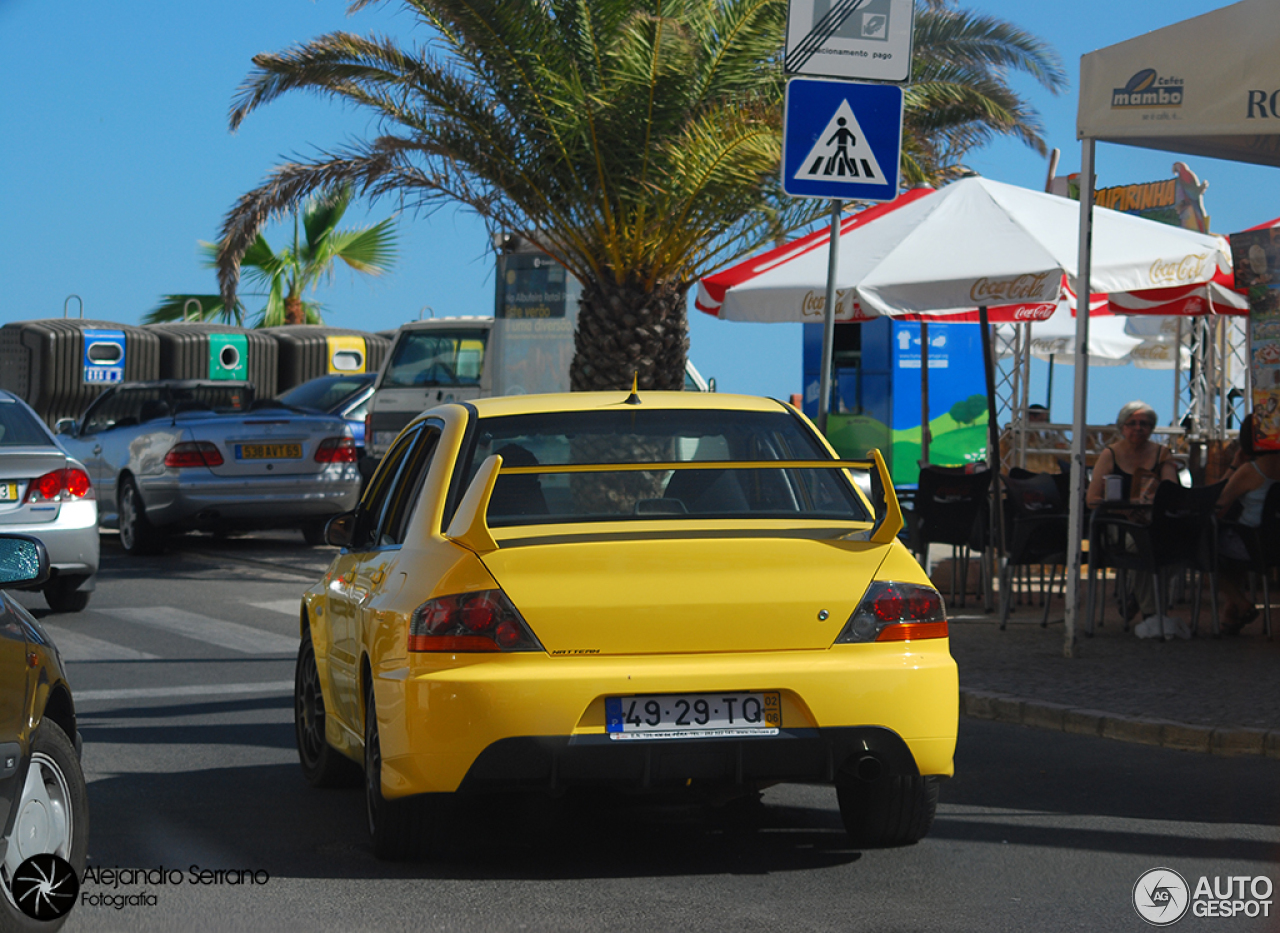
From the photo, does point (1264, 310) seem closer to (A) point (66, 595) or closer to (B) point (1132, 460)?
(B) point (1132, 460)

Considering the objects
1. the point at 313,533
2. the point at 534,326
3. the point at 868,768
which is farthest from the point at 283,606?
the point at 868,768

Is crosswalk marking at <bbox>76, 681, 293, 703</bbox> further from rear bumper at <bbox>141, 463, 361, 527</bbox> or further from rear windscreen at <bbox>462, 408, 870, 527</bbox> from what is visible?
rear bumper at <bbox>141, 463, 361, 527</bbox>

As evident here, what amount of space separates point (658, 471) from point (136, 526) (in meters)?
12.2

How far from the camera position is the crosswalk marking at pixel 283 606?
12.7 metres

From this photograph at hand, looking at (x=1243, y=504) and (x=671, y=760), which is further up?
(x=1243, y=504)

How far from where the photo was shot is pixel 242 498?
1612 centimetres

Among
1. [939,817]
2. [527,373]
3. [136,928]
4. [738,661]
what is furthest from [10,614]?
[527,373]

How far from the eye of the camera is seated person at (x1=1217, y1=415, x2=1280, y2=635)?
10.3m

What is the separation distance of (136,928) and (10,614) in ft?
3.24

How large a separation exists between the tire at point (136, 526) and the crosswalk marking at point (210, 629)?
12.4 ft

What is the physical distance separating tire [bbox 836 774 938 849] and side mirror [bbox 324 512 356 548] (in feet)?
6.82

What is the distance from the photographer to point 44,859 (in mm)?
4008

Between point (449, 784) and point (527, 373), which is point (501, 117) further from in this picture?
point (449, 784)

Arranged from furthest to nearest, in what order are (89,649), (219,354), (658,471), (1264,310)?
(219,354) → (89,649) → (1264,310) → (658,471)
